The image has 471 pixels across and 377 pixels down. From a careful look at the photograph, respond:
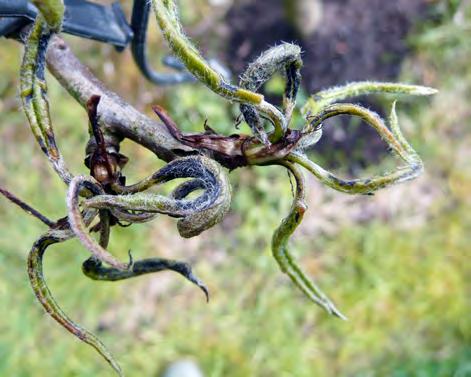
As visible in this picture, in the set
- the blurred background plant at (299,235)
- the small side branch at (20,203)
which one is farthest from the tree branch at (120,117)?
the blurred background plant at (299,235)

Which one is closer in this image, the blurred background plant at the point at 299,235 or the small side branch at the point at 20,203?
the small side branch at the point at 20,203

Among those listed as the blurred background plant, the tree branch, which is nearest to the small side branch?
the tree branch

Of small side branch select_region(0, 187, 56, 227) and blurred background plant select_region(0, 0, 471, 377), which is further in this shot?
blurred background plant select_region(0, 0, 471, 377)

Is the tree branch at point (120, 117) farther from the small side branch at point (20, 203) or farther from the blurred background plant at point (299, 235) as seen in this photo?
the blurred background plant at point (299, 235)

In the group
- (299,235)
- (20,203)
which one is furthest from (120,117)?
(299,235)

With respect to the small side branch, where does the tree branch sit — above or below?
above

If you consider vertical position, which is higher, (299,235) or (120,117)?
(120,117)

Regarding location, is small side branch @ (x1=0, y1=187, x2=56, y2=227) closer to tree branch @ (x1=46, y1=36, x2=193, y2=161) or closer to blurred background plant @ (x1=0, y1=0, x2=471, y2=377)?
tree branch @ (x1=46, y1=36, x2=193, y2=161)

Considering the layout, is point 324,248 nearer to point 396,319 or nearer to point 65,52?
point 396,319

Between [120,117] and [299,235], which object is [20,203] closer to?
[120,117]
